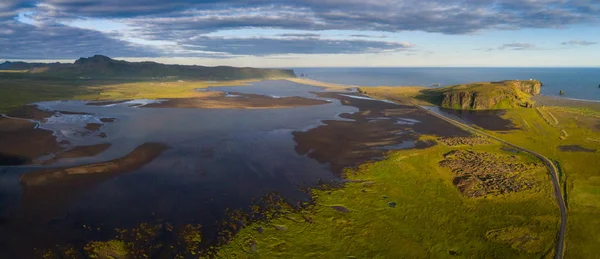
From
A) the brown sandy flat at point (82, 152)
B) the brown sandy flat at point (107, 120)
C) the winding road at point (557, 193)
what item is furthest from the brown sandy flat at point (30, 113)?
the winding road at point (557, 193)

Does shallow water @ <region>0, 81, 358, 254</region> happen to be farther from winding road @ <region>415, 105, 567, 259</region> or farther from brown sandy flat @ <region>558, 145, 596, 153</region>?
brown sandy flat @ <region>558, 145, 596, 153</region>

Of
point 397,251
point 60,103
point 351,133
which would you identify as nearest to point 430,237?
point 397,251

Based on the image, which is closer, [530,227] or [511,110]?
[530,227]

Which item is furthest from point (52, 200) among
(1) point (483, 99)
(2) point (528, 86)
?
(2) point (528, 86)

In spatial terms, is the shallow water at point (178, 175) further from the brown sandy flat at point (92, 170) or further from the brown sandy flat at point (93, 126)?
the brown sandy flat at point (93, 126)

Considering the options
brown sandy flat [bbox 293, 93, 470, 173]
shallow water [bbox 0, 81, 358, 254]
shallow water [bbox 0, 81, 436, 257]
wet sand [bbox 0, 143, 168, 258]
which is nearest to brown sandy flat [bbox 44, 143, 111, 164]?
shallow water [bbox 0, 81, 358, 254]

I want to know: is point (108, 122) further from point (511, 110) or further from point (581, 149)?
point (511, 110)
